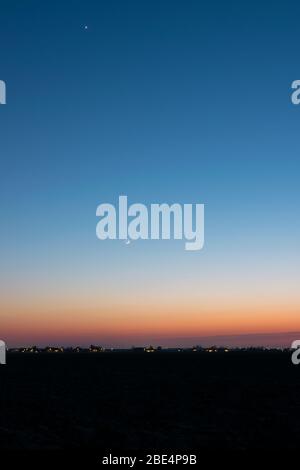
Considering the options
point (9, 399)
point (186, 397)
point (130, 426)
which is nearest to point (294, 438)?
point (130, 426)

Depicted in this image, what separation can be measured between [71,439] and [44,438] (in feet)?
6.22

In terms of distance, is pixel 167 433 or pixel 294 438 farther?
pixel 167 433

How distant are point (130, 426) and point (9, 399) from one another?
25213mm

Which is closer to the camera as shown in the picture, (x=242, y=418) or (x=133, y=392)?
(x=242, y=418)

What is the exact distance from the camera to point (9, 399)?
218ft

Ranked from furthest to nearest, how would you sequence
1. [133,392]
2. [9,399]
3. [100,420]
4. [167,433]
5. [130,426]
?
[133,392] → [9,399] → [100,420] → [130,426] → [167,433]

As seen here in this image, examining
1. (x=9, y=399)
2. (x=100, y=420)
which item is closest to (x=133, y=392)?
(x=9, y=399)

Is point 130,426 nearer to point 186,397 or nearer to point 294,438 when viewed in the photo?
point 294,438

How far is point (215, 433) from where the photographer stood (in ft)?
139
